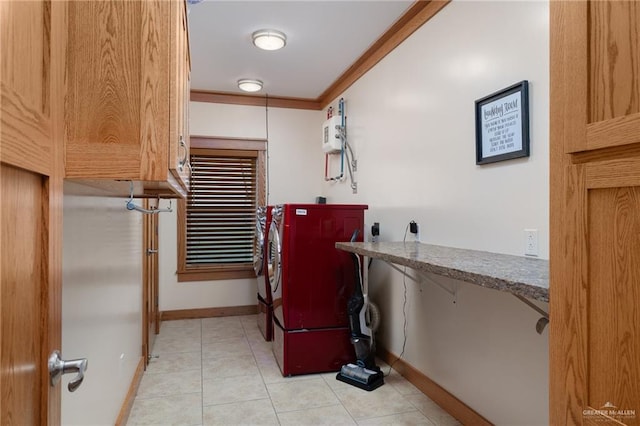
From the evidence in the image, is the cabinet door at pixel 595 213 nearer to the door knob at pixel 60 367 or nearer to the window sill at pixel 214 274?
the door knob at pixel 60 367

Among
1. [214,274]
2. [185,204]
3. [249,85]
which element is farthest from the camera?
[214,274]

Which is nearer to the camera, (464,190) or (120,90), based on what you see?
(120,90)

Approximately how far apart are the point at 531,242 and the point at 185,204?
147 inches

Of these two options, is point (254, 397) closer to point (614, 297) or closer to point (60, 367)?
point (60, 367)

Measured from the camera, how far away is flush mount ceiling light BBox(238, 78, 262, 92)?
418 centimetres

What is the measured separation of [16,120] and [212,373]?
278 centimetres

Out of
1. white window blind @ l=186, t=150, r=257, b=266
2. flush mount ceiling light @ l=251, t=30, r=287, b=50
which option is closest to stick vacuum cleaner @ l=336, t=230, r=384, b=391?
flush mount ceiling light @ l=251, t=30, r=287, b=50

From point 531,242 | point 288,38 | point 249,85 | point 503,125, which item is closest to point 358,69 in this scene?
point 288,38

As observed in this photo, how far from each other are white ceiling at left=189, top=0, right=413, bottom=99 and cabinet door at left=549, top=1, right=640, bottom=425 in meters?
2.20

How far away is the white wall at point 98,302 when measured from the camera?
129 centimetres

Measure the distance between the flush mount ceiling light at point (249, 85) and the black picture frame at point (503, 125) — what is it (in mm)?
2673

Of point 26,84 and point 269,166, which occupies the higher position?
point 269,166

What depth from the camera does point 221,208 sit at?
15.5ft

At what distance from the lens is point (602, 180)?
72cm
